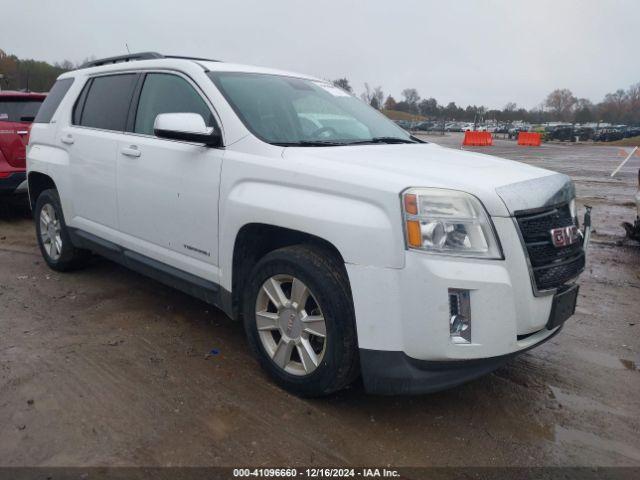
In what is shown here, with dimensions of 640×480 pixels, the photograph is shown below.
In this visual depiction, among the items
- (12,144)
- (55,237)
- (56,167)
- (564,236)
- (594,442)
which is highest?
(12,144)

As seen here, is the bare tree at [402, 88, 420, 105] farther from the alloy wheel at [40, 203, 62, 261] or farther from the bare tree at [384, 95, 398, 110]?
the alloy wheel at [40, 203, 62, 261]

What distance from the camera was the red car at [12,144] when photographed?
268 inches

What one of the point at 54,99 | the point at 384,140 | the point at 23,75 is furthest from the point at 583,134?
the point at 54,99

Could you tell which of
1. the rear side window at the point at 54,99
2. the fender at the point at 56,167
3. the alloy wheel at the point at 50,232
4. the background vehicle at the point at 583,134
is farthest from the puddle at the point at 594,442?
the background vehicle at the point at 583,134

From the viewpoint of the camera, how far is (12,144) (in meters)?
6.88

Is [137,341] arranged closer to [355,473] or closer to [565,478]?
[355,473]

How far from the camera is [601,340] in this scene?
3961mm

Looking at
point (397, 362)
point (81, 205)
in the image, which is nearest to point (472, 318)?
point (397, 362)

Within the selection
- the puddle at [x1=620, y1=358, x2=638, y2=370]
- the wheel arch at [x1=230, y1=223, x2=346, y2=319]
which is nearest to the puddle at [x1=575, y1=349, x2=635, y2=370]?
the puddle at [x1=620, y1=358, x2=638, y2=370]

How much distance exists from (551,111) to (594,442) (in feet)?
366

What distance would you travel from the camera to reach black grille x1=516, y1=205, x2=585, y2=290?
257 cm

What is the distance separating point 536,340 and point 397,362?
731 millimetres

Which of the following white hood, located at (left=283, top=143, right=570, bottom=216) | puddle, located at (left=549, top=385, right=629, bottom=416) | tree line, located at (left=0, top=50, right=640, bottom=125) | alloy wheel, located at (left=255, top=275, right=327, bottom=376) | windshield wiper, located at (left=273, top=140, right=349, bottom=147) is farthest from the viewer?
tree line, located at (left=0, top=50, right=640, bottom=125)

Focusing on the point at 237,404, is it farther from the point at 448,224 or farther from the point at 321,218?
the point at 448,224
